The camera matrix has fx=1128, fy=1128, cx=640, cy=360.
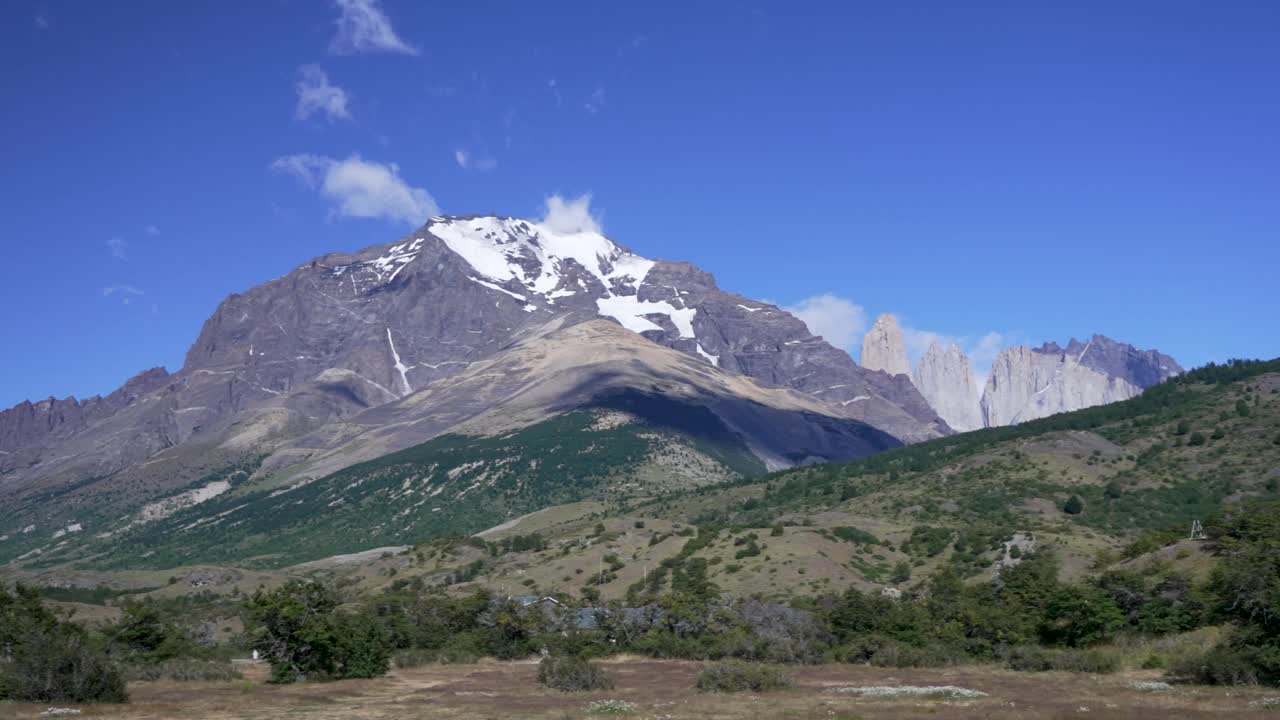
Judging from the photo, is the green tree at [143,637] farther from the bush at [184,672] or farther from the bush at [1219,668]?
the bush at [1219,668]

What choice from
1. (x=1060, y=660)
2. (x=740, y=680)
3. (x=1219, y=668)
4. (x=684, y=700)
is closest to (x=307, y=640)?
(x=740, y=680)

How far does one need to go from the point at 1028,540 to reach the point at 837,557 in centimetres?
2093

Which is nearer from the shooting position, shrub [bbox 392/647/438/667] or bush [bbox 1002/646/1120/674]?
bush [bbox 1002/646/1120/674]

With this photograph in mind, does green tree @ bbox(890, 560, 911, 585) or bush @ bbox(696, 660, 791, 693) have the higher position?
green tree @ bbox(890, 560, 911, 585)

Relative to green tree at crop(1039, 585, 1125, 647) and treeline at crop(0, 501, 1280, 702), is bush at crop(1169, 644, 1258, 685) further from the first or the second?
green tree at crop(1039, 585, 1125, 647)

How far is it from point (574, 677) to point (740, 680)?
32.3ft

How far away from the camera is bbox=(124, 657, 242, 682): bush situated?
74125mm

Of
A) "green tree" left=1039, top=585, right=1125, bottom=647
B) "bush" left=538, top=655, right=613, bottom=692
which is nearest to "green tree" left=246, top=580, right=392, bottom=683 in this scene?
"bush" left=538, top=655, right=613, bottom=692

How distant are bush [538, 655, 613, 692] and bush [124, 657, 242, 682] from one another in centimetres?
2289

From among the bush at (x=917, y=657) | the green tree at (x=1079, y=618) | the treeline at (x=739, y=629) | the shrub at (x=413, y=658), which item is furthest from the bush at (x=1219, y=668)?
the shrub at (x=413, y=658)

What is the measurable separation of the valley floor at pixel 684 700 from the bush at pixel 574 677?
94 centimetres

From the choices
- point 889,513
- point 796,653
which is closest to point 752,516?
point 889,513

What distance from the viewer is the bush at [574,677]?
65188mm

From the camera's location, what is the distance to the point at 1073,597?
273 feet
